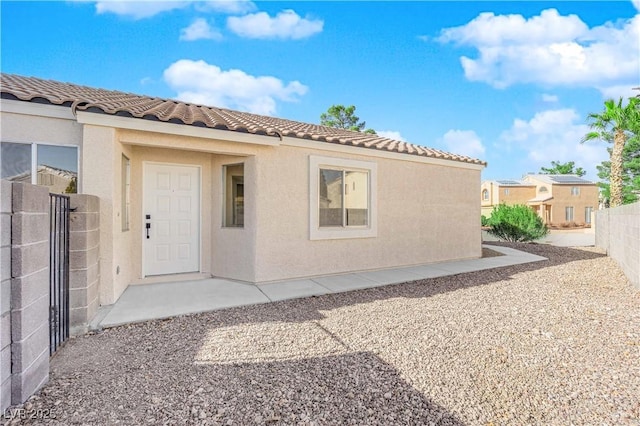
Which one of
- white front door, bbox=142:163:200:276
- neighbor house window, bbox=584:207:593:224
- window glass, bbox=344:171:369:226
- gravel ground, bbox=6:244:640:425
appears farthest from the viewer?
neighbor house window, bbox=584:207:593:224

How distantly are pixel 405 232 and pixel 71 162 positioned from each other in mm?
8227

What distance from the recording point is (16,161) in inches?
230

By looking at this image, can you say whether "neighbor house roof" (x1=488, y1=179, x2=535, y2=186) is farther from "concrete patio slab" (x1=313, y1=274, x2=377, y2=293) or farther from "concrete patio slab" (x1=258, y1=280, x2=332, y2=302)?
"concrete patio slab" (x1=258, y1=280, x2=332, y2=302)

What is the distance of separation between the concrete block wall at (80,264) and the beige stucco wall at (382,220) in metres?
3.28

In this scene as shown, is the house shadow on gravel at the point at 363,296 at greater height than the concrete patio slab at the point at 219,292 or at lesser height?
lesser

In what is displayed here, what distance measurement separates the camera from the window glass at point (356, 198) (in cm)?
928

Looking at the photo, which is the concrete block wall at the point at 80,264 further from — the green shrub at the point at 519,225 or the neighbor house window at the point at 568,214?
the neighbor house window at the point at 568,214

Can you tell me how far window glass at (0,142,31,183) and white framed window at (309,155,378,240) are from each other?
212 inches

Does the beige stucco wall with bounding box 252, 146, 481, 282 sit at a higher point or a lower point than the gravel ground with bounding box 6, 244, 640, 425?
higher

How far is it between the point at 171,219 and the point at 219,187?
1313 millimetres

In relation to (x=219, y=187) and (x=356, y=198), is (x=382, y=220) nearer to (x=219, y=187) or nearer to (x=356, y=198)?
(x=356, y=198)

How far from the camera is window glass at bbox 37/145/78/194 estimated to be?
236 inches

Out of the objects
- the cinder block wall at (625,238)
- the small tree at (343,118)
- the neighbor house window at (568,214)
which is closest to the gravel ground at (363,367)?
the cinder block wall at (625,238)

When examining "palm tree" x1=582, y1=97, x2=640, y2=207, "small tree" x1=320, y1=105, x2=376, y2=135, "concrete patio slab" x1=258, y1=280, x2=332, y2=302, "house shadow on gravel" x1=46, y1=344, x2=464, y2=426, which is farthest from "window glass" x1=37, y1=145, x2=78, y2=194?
"small tree" x1=320, y1=105, x2=376, y2=135
